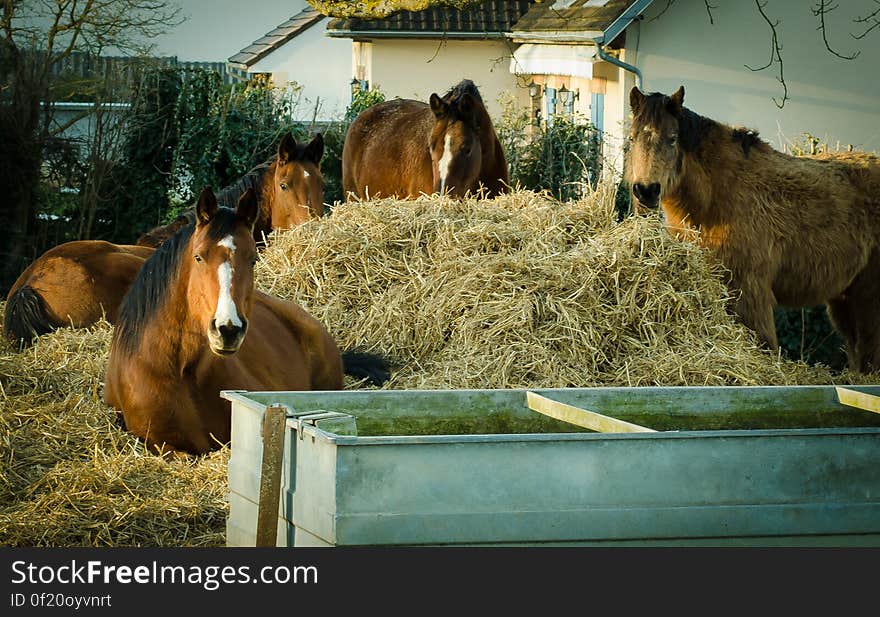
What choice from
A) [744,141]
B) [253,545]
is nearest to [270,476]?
[253,545]

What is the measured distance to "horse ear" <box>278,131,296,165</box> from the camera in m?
8.52

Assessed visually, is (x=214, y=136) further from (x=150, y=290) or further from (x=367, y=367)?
(x=150, y=290)

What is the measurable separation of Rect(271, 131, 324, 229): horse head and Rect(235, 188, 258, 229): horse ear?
3442 millimetres

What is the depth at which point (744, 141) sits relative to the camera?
23.7ft

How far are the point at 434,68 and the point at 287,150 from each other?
13.4 m

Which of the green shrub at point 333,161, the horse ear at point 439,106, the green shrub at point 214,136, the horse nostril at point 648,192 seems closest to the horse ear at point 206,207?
the horse nostril at point 648,192

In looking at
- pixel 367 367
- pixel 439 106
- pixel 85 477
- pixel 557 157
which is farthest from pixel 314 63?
pixel 85 477

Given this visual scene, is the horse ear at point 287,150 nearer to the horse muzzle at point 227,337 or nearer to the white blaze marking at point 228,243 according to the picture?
the white blaze marking at point 228,243

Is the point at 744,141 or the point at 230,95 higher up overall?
the point at 230,95

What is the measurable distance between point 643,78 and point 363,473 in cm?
1011

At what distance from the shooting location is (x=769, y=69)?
12.8 m

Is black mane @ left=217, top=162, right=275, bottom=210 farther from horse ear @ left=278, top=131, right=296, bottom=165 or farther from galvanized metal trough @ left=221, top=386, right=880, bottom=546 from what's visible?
galvanized metal trough @ left=221, top=386, right=880, bottom=546

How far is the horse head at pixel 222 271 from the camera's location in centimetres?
463

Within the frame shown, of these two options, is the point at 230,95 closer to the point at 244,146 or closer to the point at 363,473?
the point at 244,146
